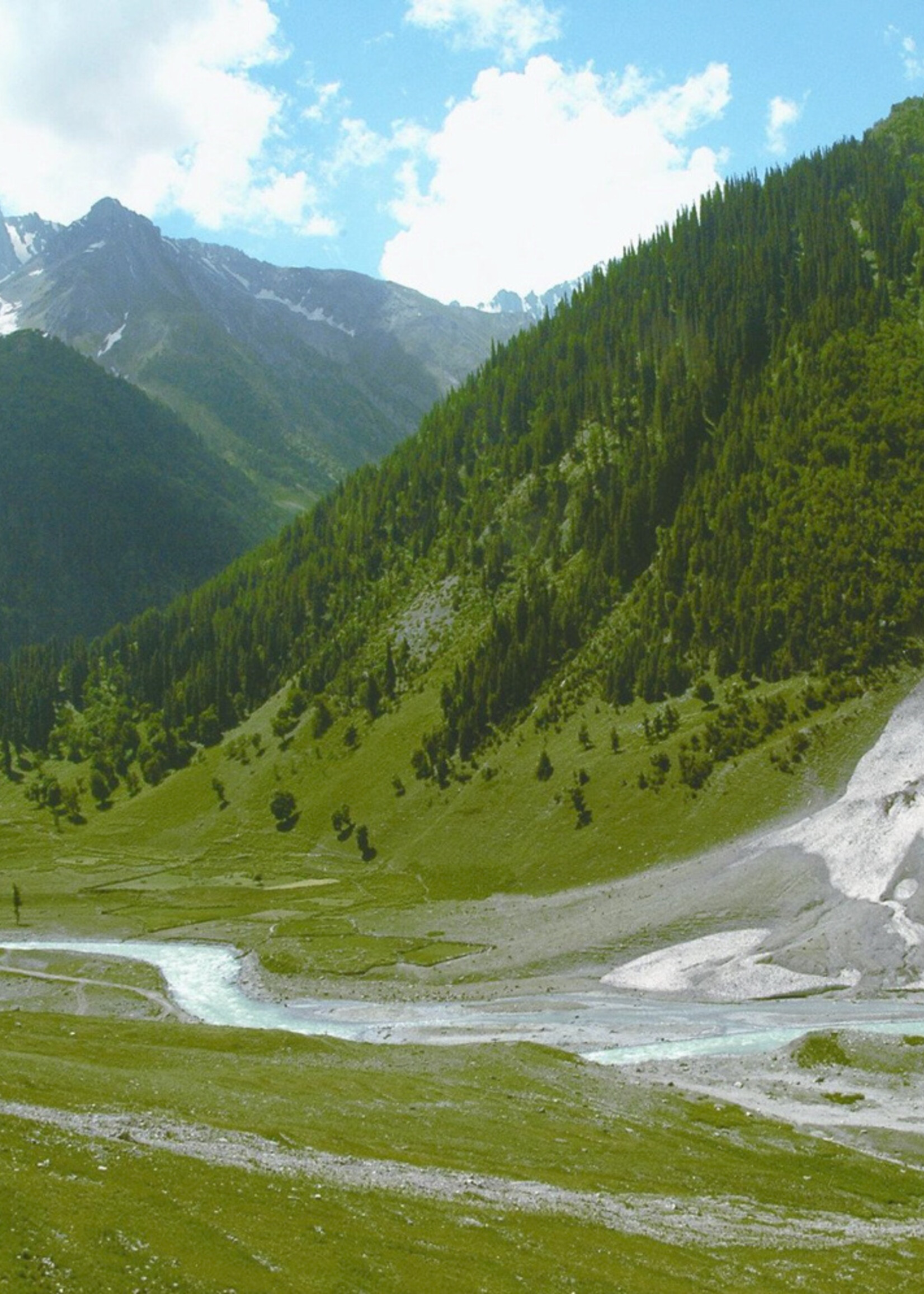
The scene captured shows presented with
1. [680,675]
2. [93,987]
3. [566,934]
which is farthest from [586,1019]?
[680,675]

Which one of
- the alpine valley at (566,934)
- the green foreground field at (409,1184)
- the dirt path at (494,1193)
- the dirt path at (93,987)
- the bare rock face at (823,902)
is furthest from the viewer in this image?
the dirt path at (93,987)

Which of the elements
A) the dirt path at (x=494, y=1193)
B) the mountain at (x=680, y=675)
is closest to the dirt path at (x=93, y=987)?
the mountain at (x=680, y=675)

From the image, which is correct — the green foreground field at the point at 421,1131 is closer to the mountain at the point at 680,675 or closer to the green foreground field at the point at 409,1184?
the green foreground field at the point at 409,1184

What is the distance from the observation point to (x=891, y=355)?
596 feet

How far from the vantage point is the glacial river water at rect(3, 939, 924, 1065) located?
258 ft

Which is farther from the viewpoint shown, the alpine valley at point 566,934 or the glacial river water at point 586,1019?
the glacial river water at point 586,1019

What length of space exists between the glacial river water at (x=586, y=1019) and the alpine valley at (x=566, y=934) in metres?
0.54

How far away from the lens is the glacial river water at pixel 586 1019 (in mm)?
78562

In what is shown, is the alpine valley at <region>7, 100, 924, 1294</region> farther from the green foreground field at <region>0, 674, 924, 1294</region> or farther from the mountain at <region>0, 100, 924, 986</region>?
the mountain at <region>0, 100, 924, 986</region>

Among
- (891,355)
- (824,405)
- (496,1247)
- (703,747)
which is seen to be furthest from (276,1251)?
(891,355)

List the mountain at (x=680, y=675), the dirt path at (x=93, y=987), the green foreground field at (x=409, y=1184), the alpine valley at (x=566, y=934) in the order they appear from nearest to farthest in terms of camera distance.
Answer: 1. the green foreground field at (x=409, y=1184)
2. the alpine valley at (x=566, y=934)
3. the dirt path at (x=93, y=987)
4. the mountain at (x=680, y=675)

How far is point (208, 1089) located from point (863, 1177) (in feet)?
108

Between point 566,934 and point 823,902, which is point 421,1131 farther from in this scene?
point 823,902

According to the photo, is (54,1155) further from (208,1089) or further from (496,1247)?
(208,1089)
